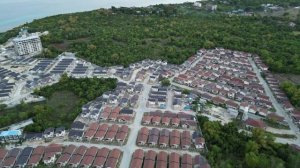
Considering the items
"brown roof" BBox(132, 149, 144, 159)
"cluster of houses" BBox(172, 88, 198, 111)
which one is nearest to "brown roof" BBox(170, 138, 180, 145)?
"brown roof" BBox(132, 149, 144, 159)

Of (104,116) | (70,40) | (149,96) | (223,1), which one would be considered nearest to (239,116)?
(149,96)

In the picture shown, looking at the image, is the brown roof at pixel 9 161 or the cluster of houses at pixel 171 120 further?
the cluster of houses at pixel 171 120

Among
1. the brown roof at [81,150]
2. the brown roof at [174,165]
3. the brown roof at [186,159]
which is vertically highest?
the brown roof at [81,150]

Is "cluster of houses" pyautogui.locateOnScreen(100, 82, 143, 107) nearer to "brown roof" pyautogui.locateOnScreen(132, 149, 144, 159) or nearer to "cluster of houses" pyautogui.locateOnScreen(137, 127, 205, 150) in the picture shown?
"cluster of houses" pyautogui.locateOnScreen(137, 127, 205, 150)

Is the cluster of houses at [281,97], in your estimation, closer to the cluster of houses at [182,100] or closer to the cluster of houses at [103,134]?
the cluster of houses at [182,100]

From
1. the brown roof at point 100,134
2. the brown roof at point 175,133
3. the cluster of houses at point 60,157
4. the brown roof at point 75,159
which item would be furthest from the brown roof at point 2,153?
the brown roof at point 175,133

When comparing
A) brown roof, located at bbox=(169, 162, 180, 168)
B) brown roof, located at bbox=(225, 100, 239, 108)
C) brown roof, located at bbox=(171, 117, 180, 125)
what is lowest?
brown roof, located at bbox=(169, 162, 180, 168)
